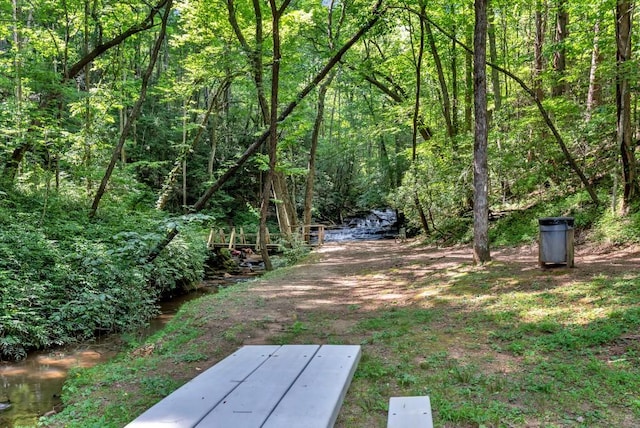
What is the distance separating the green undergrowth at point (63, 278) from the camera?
6570 mm

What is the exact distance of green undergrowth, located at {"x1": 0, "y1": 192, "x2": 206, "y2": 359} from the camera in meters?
6.57

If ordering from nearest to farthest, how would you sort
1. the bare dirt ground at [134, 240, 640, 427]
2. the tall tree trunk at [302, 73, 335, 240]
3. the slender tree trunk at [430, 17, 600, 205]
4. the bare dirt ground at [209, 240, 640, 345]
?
the bare dirt ground at [134, 240, 640, 427], the bare dirt ground at [209, 240, 640, 345], the slender tree trunk at [430, 17, 600, 205], the tall tree trunk at [302, 73, 335, 240]

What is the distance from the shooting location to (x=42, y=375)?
5477mm

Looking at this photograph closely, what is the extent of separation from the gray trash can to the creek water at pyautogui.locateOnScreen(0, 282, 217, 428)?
6.98 metres

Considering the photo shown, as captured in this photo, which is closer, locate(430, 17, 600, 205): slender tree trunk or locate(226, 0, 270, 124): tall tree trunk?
locate(430, 17, 600, 205): slender tree trunk

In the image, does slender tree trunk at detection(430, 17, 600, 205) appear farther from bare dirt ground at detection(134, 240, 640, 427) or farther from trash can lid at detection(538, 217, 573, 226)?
trash can lid at detection(538, 217, 573, 226)

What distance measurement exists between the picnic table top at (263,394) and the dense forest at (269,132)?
14.7ft

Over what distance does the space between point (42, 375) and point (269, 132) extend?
262 inches

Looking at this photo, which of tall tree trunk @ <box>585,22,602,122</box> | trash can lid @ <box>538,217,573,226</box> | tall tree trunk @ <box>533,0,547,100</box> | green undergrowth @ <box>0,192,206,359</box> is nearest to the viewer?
green undergrowth @ <box>0,192,206,359</box>

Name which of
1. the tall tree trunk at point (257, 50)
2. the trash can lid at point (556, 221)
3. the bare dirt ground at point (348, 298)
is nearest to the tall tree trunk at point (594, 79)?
the bare dirt ground at point (348, 298)

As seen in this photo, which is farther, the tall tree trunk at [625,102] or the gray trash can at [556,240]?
the tall tree trunk at [625,102]

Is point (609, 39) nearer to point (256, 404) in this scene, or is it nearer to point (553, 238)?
point (553, 238)

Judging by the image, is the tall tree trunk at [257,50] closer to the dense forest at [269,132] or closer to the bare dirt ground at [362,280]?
the dense forest at [269,132]

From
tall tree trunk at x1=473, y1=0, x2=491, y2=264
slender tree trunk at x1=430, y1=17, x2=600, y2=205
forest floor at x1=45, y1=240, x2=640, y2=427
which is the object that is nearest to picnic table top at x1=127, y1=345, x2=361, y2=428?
forest floor at x1=45, y1=240, x2=640, y2=427
